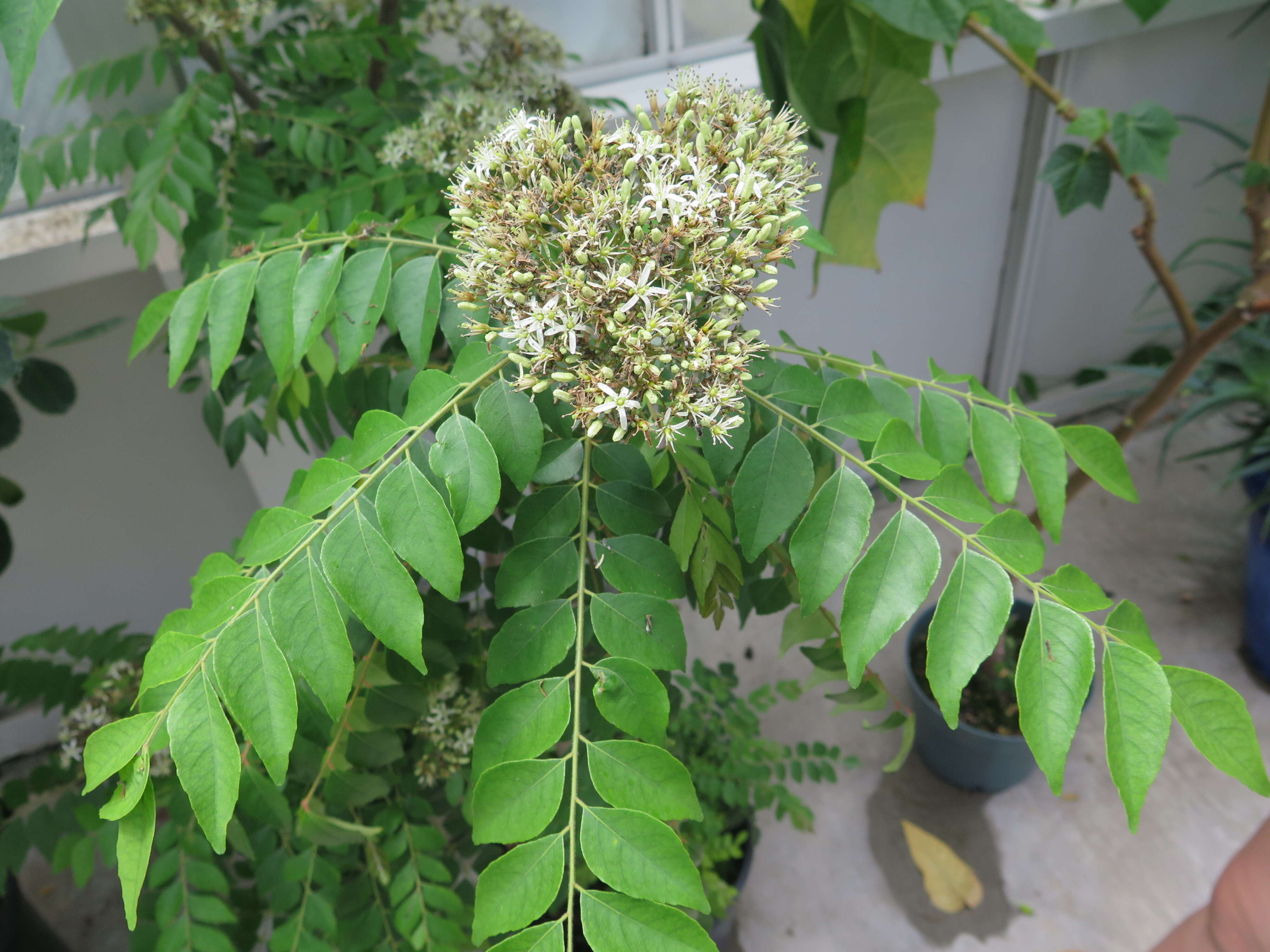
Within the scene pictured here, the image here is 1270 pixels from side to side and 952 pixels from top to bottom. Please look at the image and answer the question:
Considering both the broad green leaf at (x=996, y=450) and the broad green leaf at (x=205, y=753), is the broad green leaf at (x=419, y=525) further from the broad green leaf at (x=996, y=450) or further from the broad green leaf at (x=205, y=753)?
the broad green leaf at (x=996, y=450)

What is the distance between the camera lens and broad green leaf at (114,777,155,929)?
402 mm

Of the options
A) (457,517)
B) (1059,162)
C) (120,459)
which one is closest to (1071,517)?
(1059,162)

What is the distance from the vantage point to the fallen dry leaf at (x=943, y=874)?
1.41 m

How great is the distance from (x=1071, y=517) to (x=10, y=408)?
2.33 metres

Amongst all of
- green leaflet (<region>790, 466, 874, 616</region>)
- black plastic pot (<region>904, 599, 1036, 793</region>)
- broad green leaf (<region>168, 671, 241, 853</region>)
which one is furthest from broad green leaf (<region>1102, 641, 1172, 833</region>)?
black plastic pot (<region>904, 599, 1036, 793</region>)

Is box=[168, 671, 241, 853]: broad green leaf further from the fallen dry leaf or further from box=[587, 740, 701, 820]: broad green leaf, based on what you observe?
the fallen dry leaf

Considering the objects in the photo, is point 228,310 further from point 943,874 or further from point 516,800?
point 943,874

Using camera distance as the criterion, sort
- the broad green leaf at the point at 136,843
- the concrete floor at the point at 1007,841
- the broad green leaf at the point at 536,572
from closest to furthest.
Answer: the broad green leaf at the point at 136,843, the broad green leaf at the point at 536,572, the concrete floor at the point at 1007,841

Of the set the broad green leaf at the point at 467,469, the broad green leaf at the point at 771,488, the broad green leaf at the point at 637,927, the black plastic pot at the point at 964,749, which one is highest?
the broad green leaf at the point at 467,469

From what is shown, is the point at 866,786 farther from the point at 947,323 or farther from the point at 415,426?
the point at 415,426

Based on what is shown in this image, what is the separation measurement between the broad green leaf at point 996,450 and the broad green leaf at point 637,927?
0.39 m

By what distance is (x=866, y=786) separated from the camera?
159 cm

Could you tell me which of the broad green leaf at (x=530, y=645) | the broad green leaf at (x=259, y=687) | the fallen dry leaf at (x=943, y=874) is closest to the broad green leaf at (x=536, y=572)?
the broad green leaf at (x=530, y=645)

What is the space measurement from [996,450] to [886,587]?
0.22 metres
